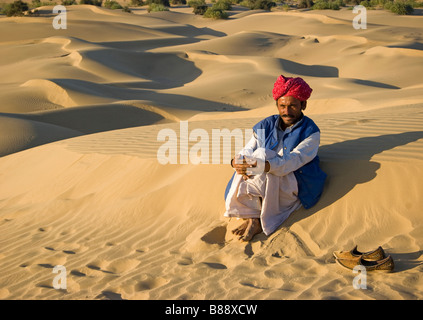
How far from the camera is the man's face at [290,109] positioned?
15.7 feet

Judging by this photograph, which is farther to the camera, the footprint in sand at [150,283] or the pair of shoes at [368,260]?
the footprint in sand at [150,283]

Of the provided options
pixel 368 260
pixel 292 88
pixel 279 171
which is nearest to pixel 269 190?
pixel 279 171

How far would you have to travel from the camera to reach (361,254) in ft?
12.6

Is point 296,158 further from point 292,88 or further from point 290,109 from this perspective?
point 292,88

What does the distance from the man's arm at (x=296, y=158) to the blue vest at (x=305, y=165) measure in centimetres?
8

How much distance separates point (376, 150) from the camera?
5.38 m

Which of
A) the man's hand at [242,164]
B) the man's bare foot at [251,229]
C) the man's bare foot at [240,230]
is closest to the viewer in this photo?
the man's hand at [242,164]

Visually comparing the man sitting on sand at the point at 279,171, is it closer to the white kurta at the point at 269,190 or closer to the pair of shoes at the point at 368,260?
the white kurta at the point at 269,190

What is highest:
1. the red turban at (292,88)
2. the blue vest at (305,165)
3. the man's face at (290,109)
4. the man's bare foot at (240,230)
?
the red turban at (292,88)

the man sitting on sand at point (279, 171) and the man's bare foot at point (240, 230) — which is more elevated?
the man sitting on sand at point (279, 171)

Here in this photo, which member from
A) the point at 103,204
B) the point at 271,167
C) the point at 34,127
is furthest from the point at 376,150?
the point at 34,127

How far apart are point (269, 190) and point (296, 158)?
0.37m

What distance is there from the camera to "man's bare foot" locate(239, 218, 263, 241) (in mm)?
4590

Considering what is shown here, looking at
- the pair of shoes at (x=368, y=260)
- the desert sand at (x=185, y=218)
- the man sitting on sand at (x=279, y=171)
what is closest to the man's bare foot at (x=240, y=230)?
the man sitting on sand at (x=279, y=171)
